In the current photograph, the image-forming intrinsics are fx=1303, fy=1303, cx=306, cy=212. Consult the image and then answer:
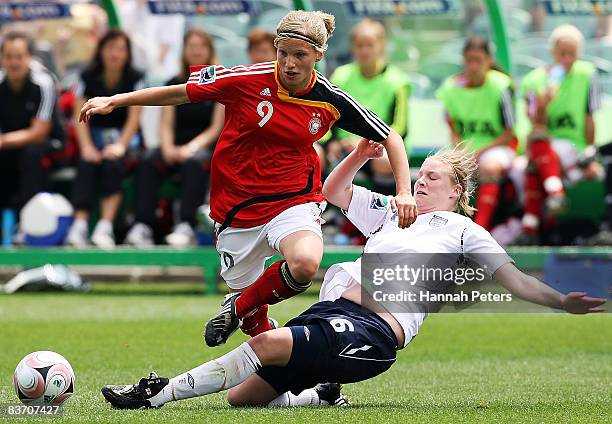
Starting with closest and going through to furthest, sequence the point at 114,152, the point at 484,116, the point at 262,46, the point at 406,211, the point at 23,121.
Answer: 1. the point at 406,211
2. the point at 262,46
3. the point at 484,116
4. the point at 114,152
5. the point at 23,121

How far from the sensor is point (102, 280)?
15016mm

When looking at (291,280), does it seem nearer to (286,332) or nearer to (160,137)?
(286,332)

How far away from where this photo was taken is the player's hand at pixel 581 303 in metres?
5.70

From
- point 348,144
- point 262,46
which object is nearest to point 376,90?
point 348,144

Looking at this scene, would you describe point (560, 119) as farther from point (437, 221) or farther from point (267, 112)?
point (437, 221)

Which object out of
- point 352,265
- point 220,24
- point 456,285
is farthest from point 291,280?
point 220,24

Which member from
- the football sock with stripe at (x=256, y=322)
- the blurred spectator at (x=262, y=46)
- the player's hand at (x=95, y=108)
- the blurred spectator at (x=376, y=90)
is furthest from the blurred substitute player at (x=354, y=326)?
the blurred spectator at (x=376, y=90)

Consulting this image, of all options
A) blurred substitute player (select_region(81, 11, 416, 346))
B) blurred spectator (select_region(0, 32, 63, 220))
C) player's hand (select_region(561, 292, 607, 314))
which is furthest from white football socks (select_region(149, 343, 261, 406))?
blurred spectator (select_region(0, 32, 63, 220))

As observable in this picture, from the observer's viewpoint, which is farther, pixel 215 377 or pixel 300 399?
pixel 300 399

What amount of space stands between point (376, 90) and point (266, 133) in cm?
629

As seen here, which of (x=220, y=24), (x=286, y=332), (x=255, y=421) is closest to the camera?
(x=255, y=421)

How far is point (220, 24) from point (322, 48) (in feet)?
26.5

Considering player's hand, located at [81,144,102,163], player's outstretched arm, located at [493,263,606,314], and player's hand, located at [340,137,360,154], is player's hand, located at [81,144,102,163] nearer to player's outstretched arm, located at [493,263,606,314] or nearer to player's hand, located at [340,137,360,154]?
player's hand, located at [340,137,360,154]

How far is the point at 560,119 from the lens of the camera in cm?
1302
